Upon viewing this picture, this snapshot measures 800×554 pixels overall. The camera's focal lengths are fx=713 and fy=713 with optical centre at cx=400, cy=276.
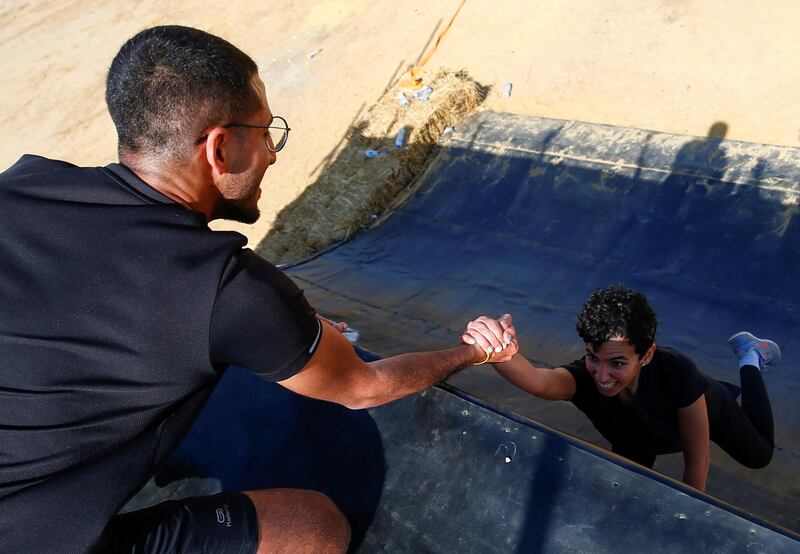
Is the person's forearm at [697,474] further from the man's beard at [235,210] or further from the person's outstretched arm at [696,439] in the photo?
the man's beard at [235,210]

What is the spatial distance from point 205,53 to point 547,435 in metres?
1.49

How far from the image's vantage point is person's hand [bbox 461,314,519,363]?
2.44 meters

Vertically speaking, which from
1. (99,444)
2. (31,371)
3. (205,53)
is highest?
(205,53)

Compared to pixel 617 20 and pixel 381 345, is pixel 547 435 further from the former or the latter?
pixel 617 20

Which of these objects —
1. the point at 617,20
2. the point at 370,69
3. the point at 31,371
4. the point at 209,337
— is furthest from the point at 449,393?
the point at 370,69

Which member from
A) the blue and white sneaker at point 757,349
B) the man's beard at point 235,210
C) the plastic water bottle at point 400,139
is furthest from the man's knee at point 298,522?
the plastic water bottle at point 400,139

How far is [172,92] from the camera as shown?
5.87ft

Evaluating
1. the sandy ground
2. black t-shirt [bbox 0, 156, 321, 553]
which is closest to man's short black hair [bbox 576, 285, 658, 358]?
black t-shirt [bbox 0, 156, 321, 553]

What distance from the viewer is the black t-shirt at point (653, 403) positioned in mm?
2523

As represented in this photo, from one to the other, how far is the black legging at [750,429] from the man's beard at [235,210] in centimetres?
195

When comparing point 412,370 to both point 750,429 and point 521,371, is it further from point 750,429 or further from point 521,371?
point 750,429

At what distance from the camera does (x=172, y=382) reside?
5.47ft

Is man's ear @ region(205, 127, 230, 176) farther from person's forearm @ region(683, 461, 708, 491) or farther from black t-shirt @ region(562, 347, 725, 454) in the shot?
person's forearm @ region(683, 461, 708, 491)

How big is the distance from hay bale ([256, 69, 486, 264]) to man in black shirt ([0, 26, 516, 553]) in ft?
13.3
